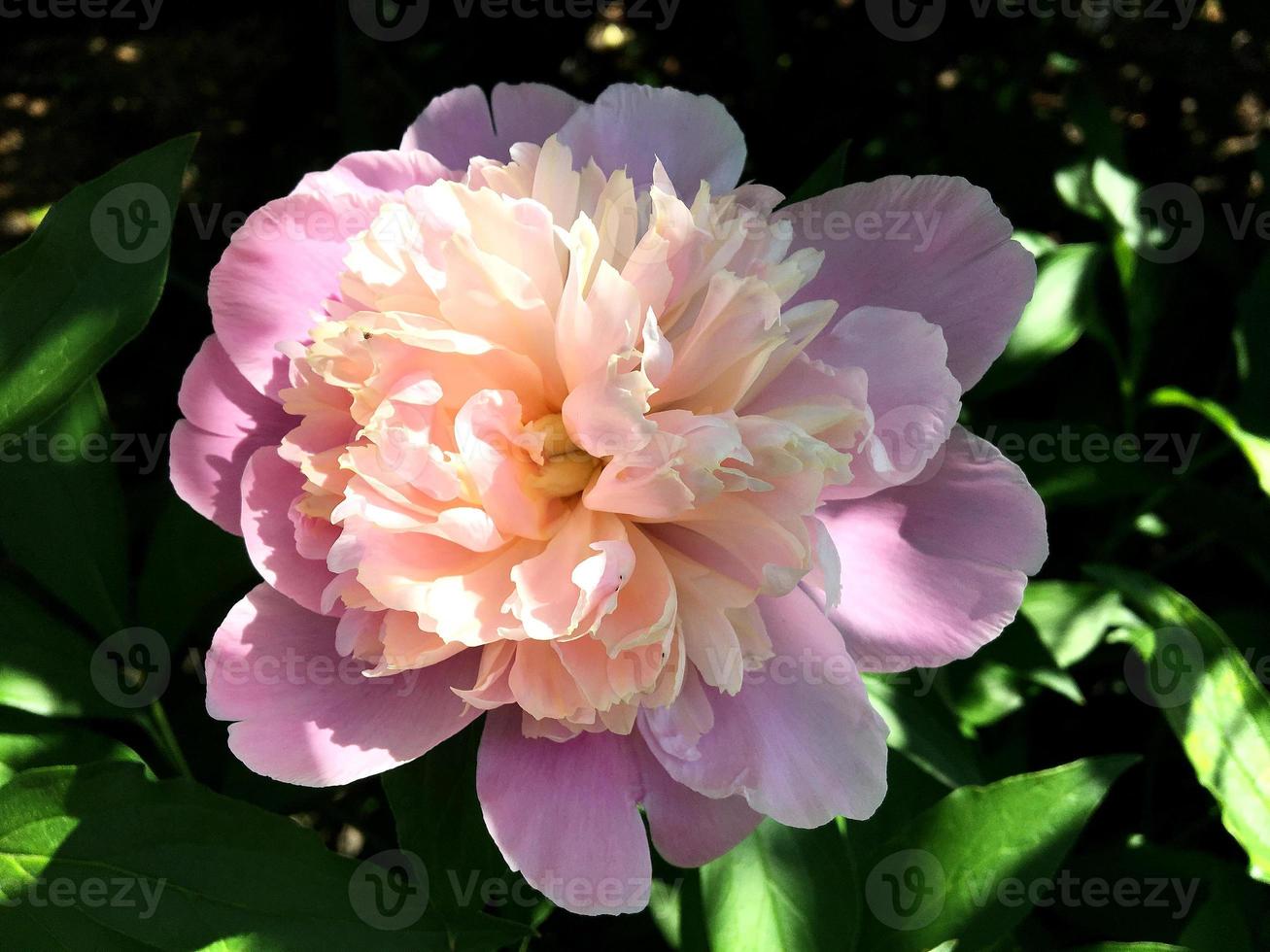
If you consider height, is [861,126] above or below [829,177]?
below

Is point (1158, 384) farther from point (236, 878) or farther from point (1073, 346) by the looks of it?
point (236, 878)
